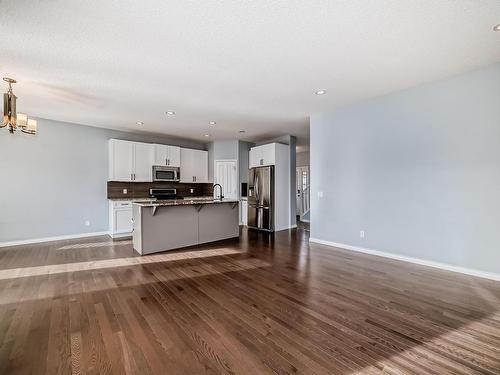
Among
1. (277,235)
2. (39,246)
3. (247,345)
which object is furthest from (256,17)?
(39,246)

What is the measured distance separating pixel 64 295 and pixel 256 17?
3.71 metres

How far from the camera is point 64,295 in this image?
2773 mm

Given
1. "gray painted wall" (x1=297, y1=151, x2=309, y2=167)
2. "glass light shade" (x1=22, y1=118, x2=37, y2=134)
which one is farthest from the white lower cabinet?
"gray painted wall" (x1=297, y1=151, x2=309, y2=167)

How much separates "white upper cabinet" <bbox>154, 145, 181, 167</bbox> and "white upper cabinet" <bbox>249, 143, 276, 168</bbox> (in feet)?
7.54

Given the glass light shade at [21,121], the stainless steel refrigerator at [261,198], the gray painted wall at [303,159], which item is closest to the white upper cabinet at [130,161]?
the glass light shade at [21,121]

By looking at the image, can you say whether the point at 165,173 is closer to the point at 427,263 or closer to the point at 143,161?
the point at 143,161

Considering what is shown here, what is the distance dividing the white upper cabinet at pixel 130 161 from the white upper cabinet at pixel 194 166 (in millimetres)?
1061

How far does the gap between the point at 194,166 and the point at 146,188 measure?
5.38 ft

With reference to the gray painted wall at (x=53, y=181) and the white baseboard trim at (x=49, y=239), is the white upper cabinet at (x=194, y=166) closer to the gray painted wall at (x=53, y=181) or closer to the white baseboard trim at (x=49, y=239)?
the gray painted wall at (x=53, y=181)

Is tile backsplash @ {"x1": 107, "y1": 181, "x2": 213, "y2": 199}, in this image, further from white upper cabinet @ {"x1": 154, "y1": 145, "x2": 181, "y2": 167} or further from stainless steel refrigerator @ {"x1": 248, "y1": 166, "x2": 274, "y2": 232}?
stainless steel refrigerator @ {"x1": 248, "y1": 166, "x2": 274, "y2": 232}

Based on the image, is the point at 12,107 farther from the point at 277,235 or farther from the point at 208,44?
the point at 277,235

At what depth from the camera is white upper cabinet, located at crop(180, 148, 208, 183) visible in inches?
295

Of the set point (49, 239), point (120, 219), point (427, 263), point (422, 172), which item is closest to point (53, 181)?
point (49, 239)

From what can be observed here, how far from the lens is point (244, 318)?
7.47 ft
